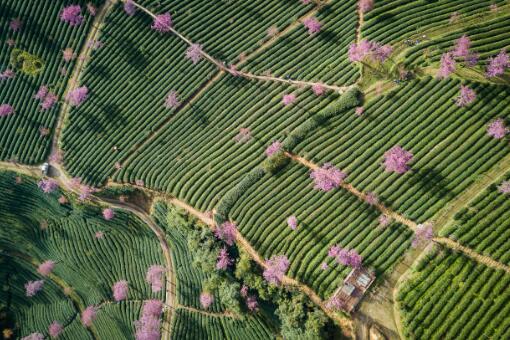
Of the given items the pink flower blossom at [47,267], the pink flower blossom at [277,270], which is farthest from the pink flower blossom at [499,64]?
the pink flower blossom at [47,267]

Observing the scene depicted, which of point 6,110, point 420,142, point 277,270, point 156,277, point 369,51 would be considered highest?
point 369,51

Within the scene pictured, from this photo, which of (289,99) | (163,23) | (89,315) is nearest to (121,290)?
(89,315)

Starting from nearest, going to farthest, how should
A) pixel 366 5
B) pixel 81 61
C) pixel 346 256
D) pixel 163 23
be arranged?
pixel 346 256 < pixel 366 5 < pixel 163 23 < pixel 81 61

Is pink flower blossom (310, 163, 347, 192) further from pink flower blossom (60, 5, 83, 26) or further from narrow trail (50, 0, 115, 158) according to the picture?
pink flower blossom (60, 5, 83, 26)

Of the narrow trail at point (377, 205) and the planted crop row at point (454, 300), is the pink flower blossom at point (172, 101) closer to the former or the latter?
the narrow trail at point (377, 205)

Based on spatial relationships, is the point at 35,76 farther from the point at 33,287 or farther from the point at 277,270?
the point at 277,270

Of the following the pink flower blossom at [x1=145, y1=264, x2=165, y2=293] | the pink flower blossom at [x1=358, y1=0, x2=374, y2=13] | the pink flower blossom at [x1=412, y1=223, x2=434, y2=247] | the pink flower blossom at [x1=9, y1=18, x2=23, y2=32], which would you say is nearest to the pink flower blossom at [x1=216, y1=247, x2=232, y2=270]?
the pink flower blossom at [x1=145, y1=264, x2=165, y2=293]

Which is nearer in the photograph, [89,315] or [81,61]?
[81,61]

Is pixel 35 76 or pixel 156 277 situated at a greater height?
pixel 35 76
